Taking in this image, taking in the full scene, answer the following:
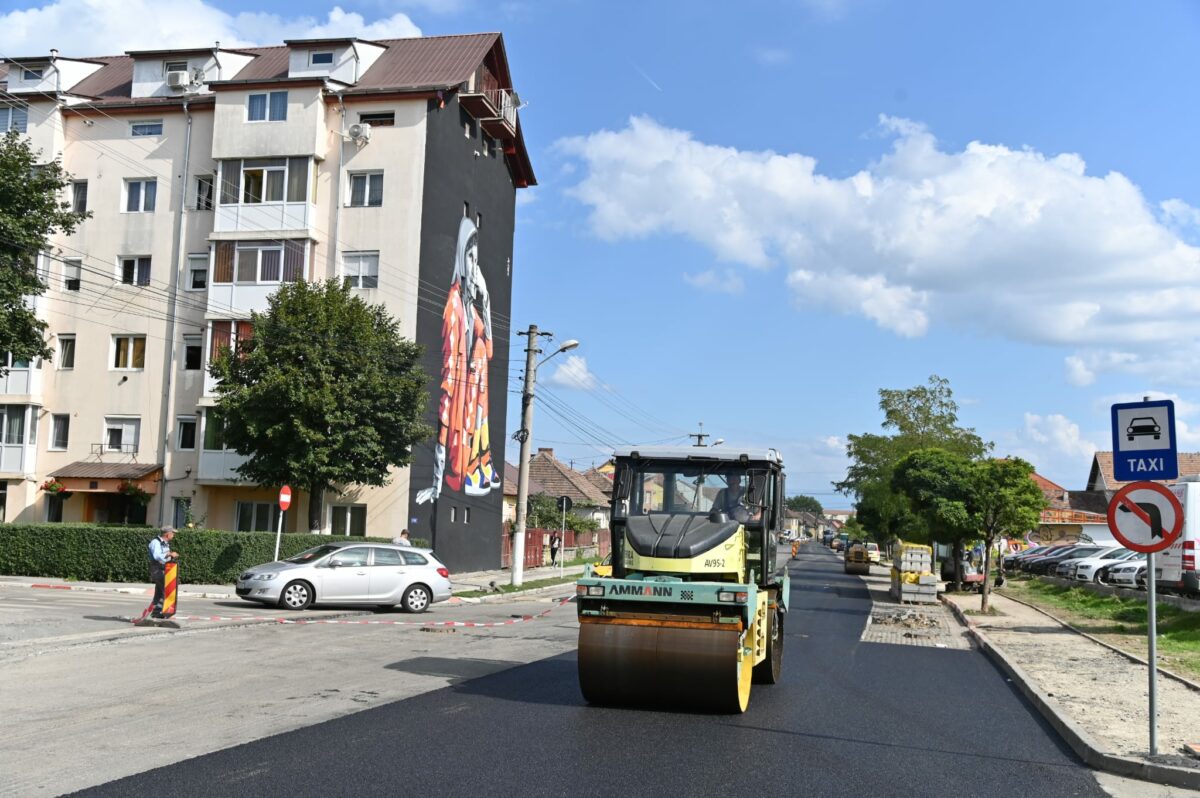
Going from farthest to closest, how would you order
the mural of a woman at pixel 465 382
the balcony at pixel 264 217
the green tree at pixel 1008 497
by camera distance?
1. the mural of a woman at pixel 465 382
2. the balcony at pixel 264 217
3. the green tree at pixel 1008 497

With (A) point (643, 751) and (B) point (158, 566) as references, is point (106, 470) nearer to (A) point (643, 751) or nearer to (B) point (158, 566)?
(B) point (158, 566)

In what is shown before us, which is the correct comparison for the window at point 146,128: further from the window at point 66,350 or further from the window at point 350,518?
the window at point 350,518

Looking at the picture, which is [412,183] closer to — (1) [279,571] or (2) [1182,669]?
(1) [279,571]

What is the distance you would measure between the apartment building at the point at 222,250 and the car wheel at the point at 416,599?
13.4 metres

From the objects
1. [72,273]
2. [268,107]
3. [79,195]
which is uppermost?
[268,107]

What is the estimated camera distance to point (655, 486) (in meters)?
11.9

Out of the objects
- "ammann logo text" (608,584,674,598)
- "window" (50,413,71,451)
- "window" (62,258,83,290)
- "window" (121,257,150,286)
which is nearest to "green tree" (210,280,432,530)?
"window" (121,257,150,286)

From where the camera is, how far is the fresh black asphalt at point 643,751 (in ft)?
23.9

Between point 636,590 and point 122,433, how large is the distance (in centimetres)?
3319

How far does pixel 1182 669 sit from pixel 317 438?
2214cm

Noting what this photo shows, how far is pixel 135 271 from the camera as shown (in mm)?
39656

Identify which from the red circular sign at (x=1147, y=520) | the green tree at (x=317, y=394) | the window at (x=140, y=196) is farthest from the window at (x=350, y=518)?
the red circular sign at (x=1147, y=520)

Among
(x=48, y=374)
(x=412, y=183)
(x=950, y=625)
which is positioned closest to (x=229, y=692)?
(x=950, y=625)

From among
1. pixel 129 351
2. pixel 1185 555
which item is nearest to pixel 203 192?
pixel 129 351
